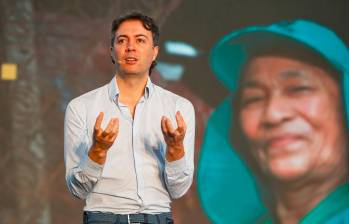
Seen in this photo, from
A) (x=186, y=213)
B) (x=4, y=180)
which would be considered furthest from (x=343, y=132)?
(x=4, y=180)

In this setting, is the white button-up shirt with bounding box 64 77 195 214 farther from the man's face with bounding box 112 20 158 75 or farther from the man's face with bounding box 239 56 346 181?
the man's face with bounding box 239 56 346 181

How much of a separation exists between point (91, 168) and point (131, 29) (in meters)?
0.30

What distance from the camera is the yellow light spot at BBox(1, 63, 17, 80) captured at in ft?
9.37

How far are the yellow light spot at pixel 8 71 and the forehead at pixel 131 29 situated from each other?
71.7 inches

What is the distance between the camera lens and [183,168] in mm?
1062

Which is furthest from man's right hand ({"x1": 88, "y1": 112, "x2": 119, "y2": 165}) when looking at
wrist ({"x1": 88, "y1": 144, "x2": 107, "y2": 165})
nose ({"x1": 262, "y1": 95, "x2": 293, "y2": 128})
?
nose ({"x1": 262, "y1": 95, "x2": 293, "y2": 128})

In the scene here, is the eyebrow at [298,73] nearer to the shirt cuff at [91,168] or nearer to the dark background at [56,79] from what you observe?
the dark background at [56,79]

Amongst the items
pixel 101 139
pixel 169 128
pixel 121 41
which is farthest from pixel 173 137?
pixel 121 41

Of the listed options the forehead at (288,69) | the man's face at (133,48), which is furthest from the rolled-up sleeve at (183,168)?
the forehead at (288,69)

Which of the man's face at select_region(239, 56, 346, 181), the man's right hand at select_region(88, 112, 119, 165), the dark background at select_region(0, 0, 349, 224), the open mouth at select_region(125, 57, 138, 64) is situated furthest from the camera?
the man's face at select_region(239, 56, 346, 181)

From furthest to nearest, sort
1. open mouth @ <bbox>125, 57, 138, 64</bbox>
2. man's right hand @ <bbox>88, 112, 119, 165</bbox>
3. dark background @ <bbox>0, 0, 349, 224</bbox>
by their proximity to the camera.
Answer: dark background @ <bbox>0, 0, 349, 224</bbox>
open mouth @ <bbox>125, 57, 138, 64</bbox>
man's right hand @ <bbox>88, 112, 119, 165</bbox>

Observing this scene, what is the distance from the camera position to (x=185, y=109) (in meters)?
1.16

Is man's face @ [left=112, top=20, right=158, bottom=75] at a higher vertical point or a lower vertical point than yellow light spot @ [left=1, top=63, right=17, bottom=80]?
lower

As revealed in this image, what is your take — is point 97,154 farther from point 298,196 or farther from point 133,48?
point 298,196
